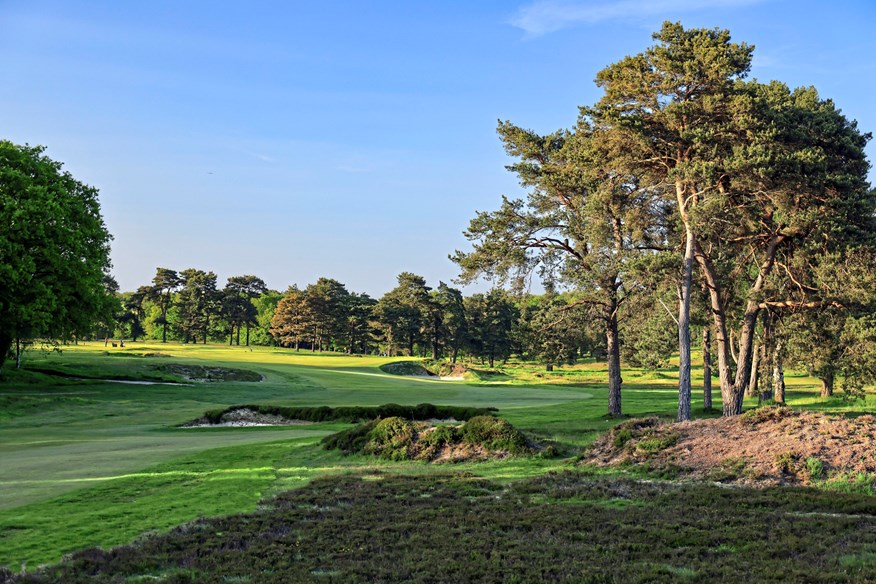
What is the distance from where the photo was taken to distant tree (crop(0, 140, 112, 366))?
39562mm

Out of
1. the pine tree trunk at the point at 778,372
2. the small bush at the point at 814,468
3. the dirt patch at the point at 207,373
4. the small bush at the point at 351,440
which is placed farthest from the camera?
the dirt patch at the point at 207,373

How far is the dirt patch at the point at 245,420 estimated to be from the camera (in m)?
35.7

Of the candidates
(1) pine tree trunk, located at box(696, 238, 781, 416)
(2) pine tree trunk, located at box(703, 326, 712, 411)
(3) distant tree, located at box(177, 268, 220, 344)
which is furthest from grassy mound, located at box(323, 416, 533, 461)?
(3) distant tree, located at box(177, 268, 220, 344)

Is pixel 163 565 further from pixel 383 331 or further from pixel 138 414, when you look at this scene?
pixel 383 331

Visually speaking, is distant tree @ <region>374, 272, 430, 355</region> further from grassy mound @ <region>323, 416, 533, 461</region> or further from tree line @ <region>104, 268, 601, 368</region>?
grassy mound @ <region>323, 416, 533, 461</region>

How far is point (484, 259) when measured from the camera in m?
36.9

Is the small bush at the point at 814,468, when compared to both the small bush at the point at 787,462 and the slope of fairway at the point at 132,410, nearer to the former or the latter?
the small bush at the point at 787,462

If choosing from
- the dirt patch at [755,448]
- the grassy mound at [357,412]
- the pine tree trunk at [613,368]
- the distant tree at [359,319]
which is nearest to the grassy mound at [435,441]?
the dirt patch at [755,448]

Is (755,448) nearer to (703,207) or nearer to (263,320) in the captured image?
(703,207)

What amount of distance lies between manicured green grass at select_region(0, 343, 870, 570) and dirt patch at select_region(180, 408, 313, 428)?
1.51 metres

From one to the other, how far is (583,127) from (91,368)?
147 ft

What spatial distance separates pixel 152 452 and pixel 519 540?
15.8 meters

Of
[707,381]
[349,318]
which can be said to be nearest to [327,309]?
[349,318]

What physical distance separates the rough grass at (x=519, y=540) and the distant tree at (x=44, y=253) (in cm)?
3254
